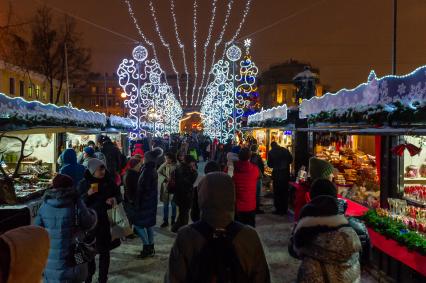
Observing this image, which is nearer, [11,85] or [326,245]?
[326,245]

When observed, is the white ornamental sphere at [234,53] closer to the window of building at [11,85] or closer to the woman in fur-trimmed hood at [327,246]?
the woman in fur-trimmed hood at [327,246]

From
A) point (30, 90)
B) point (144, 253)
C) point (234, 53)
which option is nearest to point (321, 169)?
point (144, 253)

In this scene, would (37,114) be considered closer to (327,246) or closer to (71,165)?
(71,165)

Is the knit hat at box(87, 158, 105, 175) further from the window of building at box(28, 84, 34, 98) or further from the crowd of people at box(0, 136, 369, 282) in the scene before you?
the window of building at box(28, 84, 34, 98)

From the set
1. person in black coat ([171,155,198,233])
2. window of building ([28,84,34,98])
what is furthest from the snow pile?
window of building ([28,84,34,98])

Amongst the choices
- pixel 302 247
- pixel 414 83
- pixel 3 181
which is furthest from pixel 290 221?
pixel 302 247

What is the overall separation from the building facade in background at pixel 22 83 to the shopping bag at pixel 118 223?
34.3 metres

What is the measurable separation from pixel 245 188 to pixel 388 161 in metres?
3.04

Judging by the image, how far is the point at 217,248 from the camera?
2.63 meters

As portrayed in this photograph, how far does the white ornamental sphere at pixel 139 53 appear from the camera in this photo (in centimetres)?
2089

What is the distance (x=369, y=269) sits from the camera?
687 centimetres

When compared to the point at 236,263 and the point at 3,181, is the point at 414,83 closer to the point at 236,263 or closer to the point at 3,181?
the point at 236,263

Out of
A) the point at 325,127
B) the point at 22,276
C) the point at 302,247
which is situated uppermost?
the point at 325,127

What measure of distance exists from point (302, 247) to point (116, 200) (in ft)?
10.8
